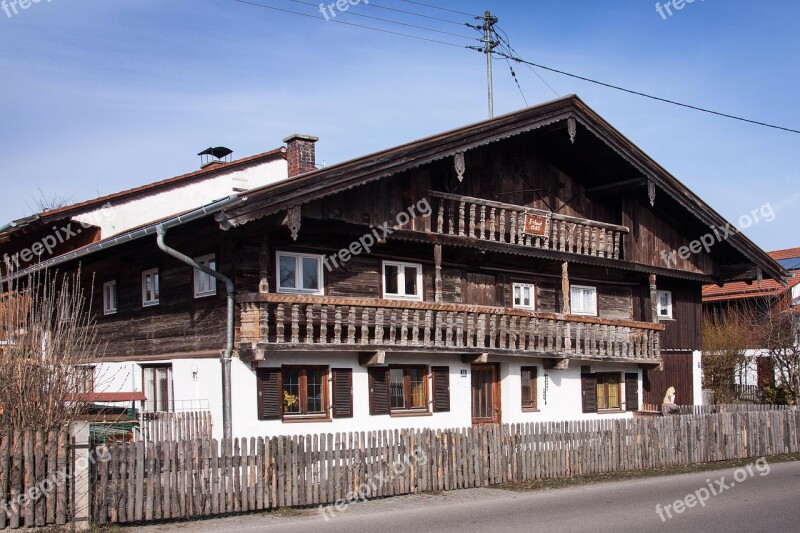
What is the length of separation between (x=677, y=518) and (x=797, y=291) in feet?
122

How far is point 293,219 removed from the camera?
17.1 meters

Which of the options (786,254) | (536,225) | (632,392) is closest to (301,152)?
(536,225)

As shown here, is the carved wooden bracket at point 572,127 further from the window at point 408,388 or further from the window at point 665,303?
the window at point 665,303

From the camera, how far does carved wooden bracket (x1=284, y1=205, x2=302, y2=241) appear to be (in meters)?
17.0

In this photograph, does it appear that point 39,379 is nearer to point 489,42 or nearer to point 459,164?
point 459,164

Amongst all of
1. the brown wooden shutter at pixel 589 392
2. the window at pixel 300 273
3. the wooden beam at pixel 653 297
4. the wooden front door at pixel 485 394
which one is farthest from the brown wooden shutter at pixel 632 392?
the window at pixel 300 273

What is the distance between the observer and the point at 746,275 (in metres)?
27.9

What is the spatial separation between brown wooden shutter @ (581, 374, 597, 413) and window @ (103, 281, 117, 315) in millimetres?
12868

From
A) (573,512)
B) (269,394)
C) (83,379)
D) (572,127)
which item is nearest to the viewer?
(83,379)

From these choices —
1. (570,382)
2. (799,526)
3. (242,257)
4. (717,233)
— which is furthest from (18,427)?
(717,233)

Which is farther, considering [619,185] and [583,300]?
[583,300]

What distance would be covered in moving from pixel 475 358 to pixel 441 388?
43.9 inches

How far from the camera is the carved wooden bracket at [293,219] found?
17000 mm

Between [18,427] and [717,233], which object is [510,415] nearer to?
[717,233]
